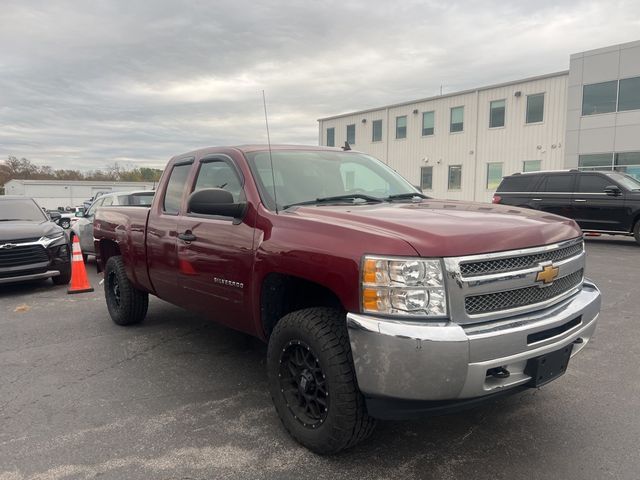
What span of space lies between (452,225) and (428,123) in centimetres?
2876

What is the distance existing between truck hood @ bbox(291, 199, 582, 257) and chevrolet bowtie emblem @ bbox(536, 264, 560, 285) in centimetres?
15

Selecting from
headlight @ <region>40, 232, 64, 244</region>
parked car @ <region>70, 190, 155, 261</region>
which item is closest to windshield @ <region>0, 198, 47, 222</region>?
headlight @ <region>40, 232, 64, 244</region>

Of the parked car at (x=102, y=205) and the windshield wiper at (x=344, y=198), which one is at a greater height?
the windshield wiper at (x=344, y=198)

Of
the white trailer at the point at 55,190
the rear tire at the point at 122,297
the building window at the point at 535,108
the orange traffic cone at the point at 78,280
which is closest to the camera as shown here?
the rear tire at the point at 122,297

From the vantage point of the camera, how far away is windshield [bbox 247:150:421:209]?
11.8 ft

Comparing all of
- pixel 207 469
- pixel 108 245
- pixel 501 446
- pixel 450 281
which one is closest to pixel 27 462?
pixel 207 469

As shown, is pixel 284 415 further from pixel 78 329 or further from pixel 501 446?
pixel 78 329

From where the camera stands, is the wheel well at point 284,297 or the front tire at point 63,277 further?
the front tire at point 63,277

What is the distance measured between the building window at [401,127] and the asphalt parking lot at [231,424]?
1076 inches

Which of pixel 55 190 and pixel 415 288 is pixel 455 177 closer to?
pixel 415 288

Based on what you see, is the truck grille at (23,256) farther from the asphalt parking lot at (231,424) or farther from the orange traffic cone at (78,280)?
the asphalt parking lot at (231,424)

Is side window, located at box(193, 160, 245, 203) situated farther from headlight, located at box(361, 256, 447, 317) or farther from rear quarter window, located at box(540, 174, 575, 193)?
rear quarter window, located at box(540, 174, 575, 193)

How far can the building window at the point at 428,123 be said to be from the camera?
2966 cm

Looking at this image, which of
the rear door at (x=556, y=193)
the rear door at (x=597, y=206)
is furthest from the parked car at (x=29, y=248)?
the rear door at (x=597, y=206)
